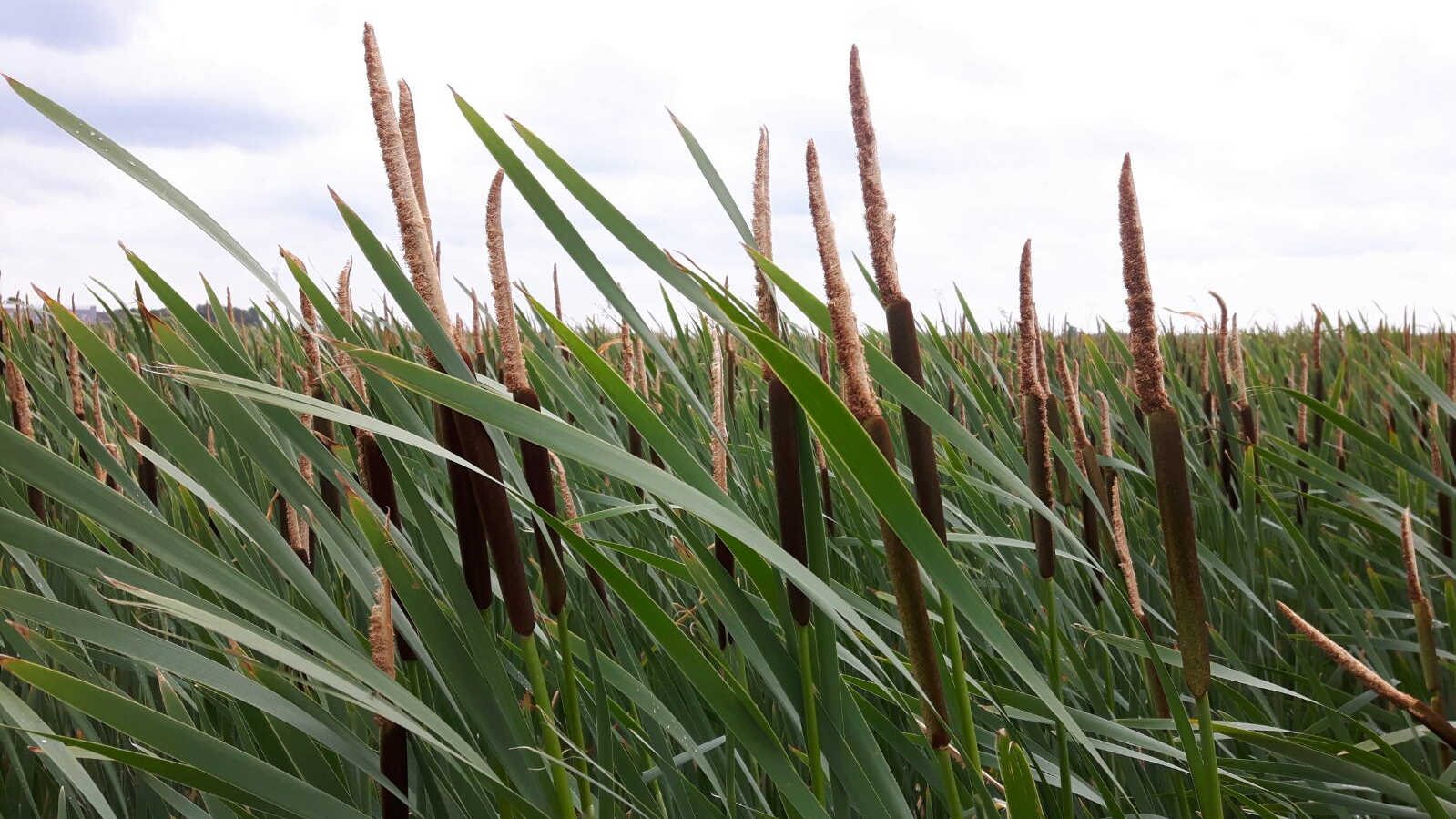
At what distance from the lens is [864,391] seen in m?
0.55

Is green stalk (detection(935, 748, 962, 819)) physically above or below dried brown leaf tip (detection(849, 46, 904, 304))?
below

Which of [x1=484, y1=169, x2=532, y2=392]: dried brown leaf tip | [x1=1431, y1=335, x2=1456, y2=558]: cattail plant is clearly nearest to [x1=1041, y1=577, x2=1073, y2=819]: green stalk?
[x1=484, y1=169, x2=532, y2=392]: dried brown leaf tip

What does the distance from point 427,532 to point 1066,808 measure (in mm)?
599

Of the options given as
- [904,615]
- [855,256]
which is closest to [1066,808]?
[904,615]

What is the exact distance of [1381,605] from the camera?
1.76m

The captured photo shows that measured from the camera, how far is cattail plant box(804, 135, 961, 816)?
21.4 inches

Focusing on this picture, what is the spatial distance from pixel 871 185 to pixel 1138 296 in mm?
160

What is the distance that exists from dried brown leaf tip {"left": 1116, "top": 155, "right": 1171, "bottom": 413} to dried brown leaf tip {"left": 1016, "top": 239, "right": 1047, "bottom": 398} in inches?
10.9

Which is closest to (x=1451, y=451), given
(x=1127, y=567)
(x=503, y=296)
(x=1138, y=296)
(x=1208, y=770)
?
(x=1127, y=567)

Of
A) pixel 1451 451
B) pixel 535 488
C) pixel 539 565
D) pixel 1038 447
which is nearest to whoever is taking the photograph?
pixel 535 488

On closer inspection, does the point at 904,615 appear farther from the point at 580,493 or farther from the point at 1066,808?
the point at 580,493

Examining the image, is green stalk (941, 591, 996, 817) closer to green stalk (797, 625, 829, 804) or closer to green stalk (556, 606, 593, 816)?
green stalk (797, 625, 829, 804)

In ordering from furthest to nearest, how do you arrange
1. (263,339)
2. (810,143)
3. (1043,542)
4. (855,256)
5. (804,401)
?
(263,339) < (855,256) < (1043,542) < (810,143) < (804,401)

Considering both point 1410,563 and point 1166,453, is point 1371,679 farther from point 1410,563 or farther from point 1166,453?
point 1166,453
